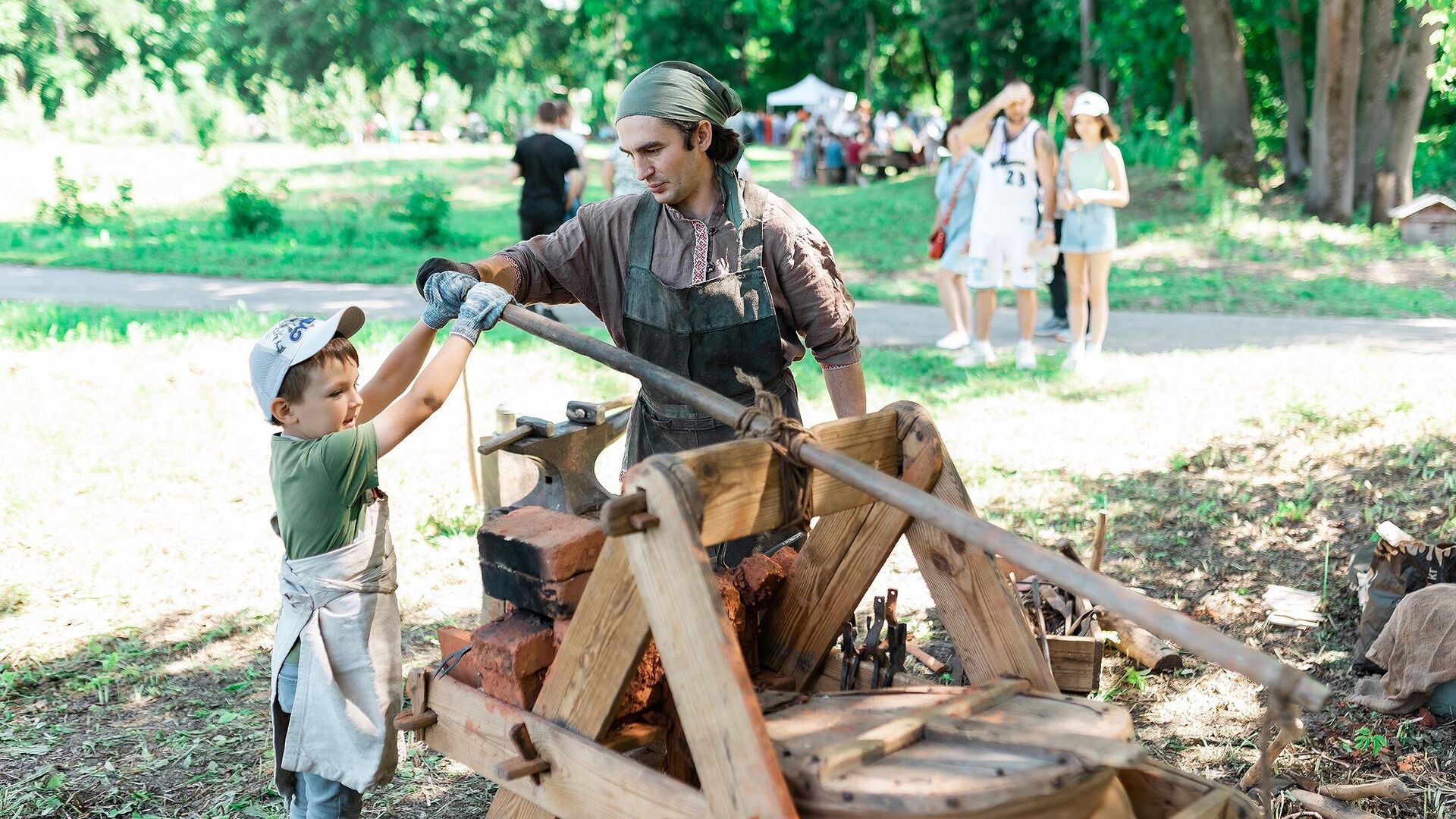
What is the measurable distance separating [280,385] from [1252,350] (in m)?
7.13

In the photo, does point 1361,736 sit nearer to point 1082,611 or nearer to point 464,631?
point 1082,611

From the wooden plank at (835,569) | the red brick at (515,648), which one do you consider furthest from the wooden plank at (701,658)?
the wooden plank at (835,569)

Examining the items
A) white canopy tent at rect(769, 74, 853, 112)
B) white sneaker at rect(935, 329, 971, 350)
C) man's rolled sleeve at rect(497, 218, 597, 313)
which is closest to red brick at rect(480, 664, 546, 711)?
man's rolled sleeve at rect(497, 218, 597, 313)

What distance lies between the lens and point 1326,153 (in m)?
13.8

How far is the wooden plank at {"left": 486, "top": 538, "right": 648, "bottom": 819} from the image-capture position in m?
2.05

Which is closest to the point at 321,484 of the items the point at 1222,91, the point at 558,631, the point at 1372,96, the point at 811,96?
the point at 558,631

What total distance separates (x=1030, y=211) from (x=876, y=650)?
5.83m

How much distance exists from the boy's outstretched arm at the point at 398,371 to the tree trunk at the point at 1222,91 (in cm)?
1415

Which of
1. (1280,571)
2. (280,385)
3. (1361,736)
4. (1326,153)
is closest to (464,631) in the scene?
(280,385)

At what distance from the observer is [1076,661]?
12.0 feet

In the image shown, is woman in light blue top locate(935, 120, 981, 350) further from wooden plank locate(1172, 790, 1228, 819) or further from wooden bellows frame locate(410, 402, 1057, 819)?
wooden plank locate(1172, 790, 1228, 819)

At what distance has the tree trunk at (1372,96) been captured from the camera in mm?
13602

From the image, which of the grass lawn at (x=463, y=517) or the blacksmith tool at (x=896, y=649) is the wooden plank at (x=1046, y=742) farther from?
the grass lawn at (x=463, y=517)

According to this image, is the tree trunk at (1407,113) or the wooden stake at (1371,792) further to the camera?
the tree trunk at (1407,113)
